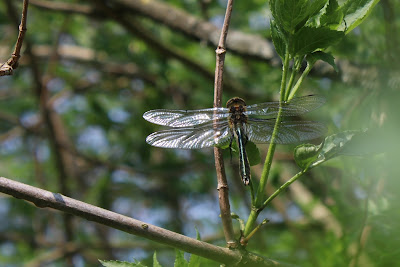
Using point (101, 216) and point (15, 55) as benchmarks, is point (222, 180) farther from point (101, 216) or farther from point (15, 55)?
point (15, 55)

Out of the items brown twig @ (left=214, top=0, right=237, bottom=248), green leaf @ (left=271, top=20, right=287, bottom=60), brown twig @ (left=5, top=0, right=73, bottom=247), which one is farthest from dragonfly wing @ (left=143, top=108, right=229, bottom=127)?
brown twig @ (left=5, top=0, right=73, bottom=247)

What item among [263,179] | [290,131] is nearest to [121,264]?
[263,179]

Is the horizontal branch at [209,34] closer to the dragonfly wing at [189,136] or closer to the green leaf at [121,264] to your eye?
the dragonfly wing at [189,136]

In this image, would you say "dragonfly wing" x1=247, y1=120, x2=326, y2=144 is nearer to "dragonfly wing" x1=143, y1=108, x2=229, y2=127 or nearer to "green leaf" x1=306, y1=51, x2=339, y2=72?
"dragonfly wing" x1=143, y1=108, x2=229, y2=127

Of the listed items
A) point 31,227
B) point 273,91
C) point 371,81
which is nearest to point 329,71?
point 371,81

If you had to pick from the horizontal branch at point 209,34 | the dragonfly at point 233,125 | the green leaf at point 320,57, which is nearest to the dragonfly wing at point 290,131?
the dragonfly at point 233,125

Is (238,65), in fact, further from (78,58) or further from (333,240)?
(333,240)
